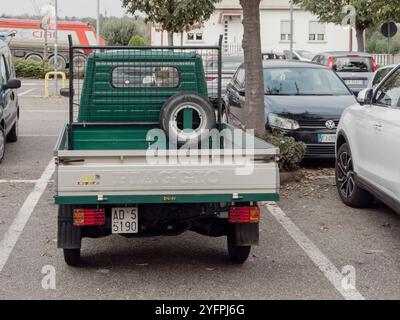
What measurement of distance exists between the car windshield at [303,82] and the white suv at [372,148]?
124 inches

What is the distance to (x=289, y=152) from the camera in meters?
9.65

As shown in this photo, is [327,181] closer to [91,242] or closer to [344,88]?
[344,88]

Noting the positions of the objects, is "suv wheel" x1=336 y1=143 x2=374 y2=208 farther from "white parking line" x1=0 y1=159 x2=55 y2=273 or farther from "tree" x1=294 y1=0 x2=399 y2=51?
"tree" x1=294 y1=0 x2=399 y2=51

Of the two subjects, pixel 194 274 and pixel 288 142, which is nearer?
pixel 194 274

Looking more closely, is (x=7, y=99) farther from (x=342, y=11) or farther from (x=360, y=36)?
(x=360, y=36)

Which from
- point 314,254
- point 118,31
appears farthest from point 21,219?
point 118,31

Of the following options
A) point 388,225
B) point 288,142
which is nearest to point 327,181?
point 288,142

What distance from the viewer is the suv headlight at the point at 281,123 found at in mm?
10938

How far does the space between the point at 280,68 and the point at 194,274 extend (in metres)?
7.33

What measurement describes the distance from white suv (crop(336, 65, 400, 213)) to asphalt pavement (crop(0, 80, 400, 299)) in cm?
31

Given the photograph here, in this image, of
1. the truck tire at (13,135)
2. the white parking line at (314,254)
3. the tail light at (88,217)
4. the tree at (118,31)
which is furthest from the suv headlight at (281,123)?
the tree at (118,31)

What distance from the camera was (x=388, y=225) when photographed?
25.6 feet

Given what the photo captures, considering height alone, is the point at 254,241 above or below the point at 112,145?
below

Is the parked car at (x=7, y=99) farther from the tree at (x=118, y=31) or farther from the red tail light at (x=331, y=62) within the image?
the tree at (x=118, y=31)
